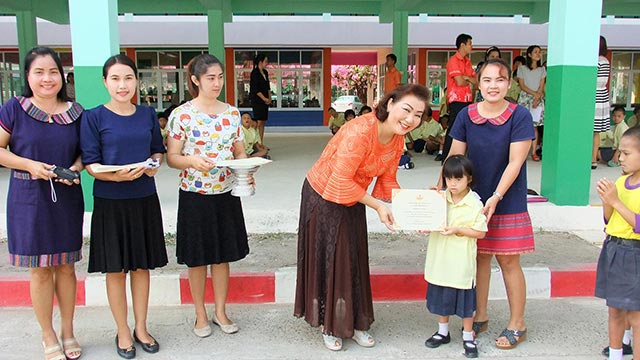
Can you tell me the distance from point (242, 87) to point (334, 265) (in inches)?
656

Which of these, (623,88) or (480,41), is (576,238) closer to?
(480,41)

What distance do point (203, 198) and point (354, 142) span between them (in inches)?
38.7

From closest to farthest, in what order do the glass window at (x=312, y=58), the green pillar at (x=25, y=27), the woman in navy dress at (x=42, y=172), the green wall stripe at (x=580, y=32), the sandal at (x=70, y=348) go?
the woman in navy dress at (x=42, y=172), the sandal at (x=70, y=348), the green wall stripe at (x=580, y=32), the green pillar at (x=25, y=27), the glass window at (x=312, y=58)

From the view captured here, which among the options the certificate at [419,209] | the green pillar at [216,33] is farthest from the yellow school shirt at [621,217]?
the green pillar at [216,33]

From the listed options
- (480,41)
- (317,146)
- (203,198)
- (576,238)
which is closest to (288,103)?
(480,41)

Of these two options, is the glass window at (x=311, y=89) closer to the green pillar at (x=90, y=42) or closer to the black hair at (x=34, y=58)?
the green pillar at (x=90, y=42)

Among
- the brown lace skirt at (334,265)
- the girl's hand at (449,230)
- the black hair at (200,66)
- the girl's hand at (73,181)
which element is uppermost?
the black hair at (200,66)

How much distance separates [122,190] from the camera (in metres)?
3.12

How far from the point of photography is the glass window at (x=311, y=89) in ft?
64.0

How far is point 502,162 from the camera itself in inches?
128

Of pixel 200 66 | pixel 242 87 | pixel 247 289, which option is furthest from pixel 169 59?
pixel 200 66

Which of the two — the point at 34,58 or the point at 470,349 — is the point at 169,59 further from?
the point at 470,349

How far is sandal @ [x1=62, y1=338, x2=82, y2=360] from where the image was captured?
10.7 ft

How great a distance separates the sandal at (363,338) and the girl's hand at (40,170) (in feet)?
6.24
